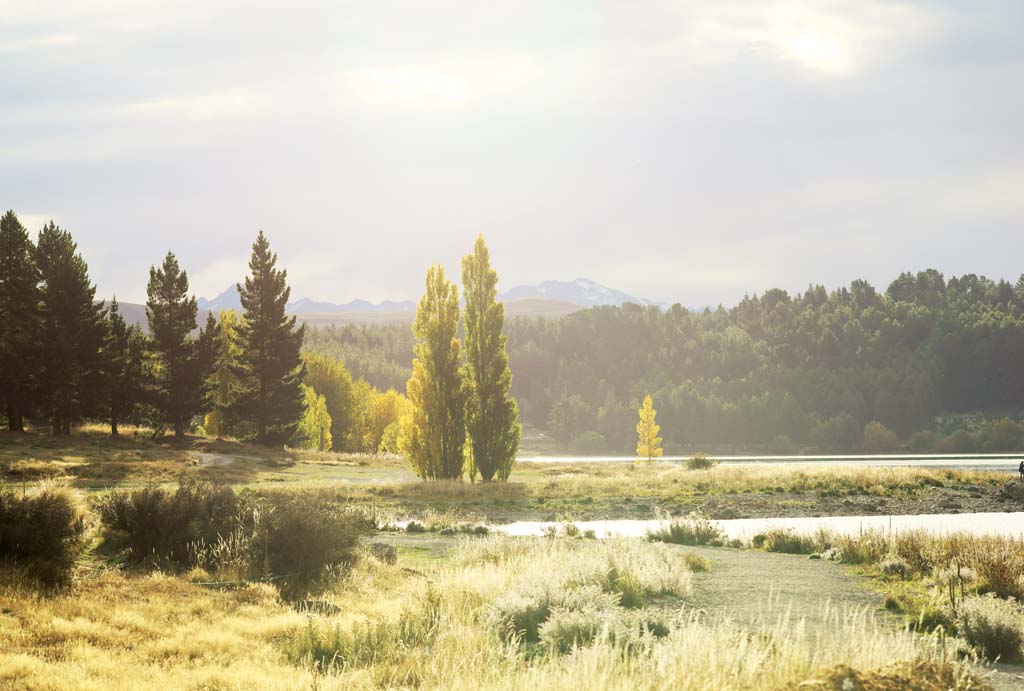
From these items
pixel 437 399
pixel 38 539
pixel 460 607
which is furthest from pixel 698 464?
pixel 38 539

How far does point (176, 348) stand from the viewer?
2462 inches

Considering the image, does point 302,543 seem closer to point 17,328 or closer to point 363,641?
point 363,641

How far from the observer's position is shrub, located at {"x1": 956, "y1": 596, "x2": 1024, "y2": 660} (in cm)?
1082

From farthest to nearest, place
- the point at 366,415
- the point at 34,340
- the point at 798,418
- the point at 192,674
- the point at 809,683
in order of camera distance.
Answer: the point at 798,418 → the point at 366,415 → the point at 34,340 → the point at 192,674 → the point at 809,683

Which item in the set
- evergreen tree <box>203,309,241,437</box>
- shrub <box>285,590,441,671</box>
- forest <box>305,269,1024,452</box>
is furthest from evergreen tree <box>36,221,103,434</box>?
forest <box>305,269,1024,452</box>

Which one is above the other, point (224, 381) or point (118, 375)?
point (118, 375)

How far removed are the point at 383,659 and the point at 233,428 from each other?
64.9m

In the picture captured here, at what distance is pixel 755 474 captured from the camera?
173ft

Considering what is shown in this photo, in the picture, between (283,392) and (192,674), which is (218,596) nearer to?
(192,674)

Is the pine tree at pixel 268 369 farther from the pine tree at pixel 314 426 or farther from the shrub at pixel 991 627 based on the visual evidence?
the shrub at pixel 991 627

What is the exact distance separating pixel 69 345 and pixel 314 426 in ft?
88.3

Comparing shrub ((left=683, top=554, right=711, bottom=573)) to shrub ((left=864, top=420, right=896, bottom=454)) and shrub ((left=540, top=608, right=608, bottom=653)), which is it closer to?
shrub ((left=540, top=608, right=608, bottom=653))

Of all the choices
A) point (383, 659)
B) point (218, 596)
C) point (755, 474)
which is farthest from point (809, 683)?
point (755, 474)

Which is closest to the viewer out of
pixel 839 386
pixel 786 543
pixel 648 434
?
pixel 786 543
